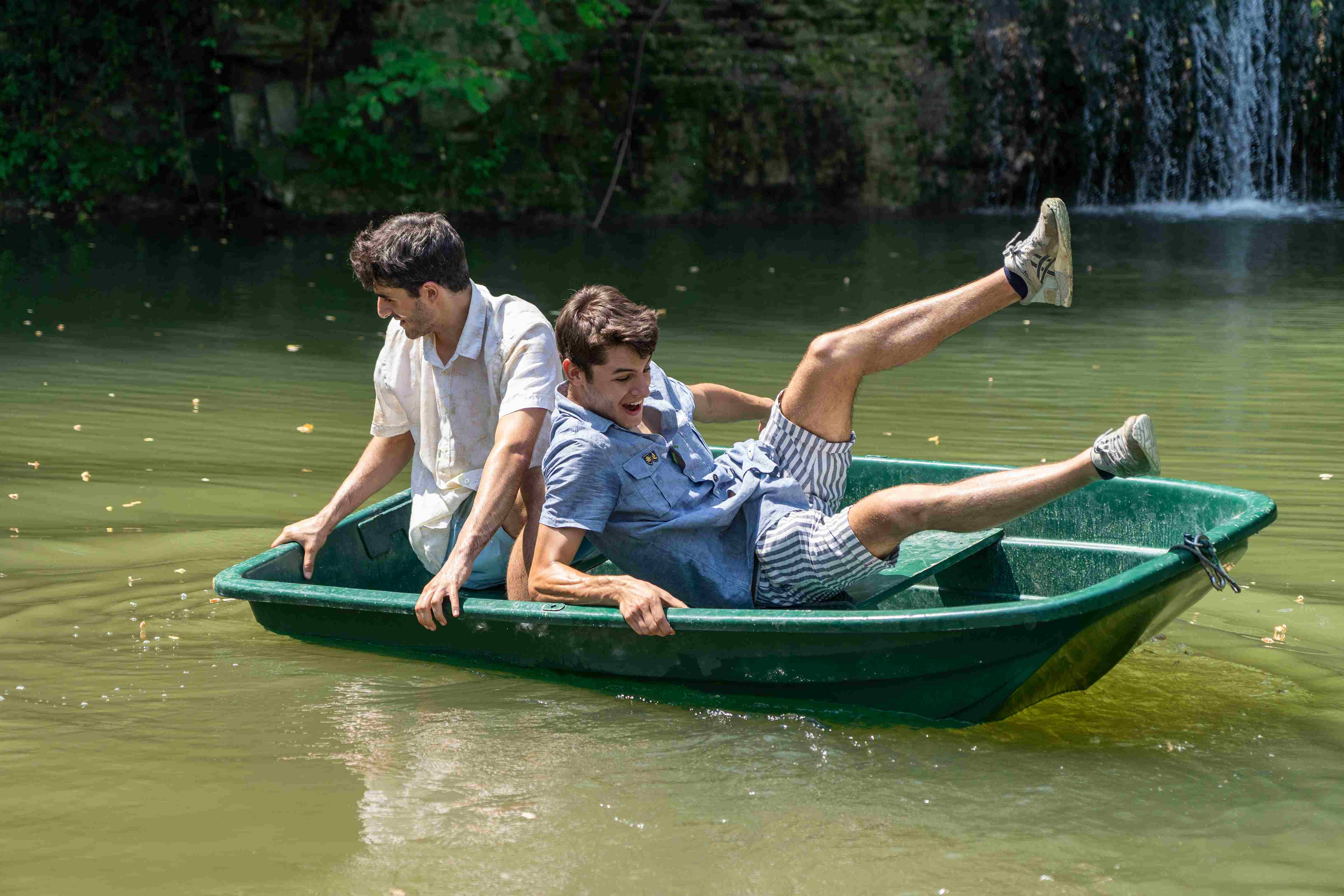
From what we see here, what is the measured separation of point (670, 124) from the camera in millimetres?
18500

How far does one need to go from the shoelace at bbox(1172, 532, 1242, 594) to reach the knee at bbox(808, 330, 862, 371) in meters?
0.96

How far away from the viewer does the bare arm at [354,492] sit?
459cm

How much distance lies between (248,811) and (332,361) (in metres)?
6.35

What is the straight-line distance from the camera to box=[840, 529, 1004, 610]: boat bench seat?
3.99 metres

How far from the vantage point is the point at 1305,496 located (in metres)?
5.95

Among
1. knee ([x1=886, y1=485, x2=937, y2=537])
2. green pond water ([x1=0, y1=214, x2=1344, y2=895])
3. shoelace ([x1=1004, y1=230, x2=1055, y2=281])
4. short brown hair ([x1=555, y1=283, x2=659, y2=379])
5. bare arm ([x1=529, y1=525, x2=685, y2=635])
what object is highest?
A: shoelace ([x1=1004, y1=230, x2=1055, y2=281])

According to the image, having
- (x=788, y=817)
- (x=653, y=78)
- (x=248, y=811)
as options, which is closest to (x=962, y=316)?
(x=788, y=817)

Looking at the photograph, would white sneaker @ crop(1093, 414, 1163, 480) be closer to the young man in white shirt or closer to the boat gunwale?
the boat gunwale

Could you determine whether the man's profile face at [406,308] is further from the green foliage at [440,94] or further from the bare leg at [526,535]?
the green foliage at [440,94]

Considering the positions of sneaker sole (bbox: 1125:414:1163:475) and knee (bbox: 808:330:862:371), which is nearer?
sneaker sole (bbox: 1125:414:1163:475)

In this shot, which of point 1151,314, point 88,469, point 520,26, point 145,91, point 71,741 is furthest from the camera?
point 145,91

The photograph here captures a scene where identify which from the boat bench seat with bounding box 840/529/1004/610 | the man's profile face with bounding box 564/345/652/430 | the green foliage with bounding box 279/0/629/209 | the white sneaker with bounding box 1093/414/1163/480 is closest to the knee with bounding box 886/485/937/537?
the boat bench seat with bounding box 840/529/1004/610

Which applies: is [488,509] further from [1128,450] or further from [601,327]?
[1128,450]

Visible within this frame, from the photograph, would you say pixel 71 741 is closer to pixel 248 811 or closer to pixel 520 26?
pixel 248 811
